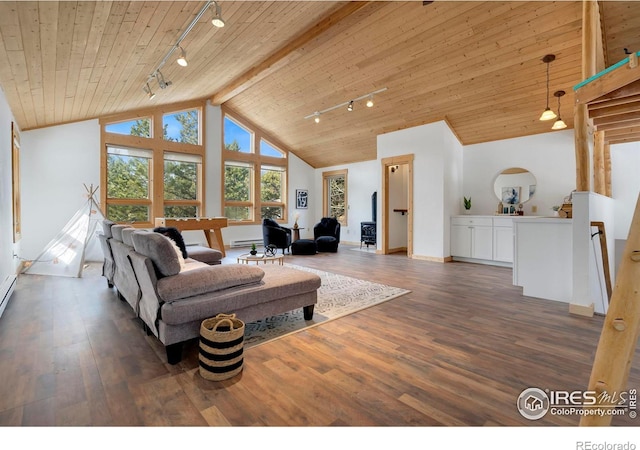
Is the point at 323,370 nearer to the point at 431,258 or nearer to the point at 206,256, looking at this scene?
the point at 206,256

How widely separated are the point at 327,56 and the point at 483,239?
4530 millimetres

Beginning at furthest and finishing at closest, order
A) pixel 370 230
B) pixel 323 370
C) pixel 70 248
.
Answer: pixel 370 230 → pixel 70 248 → pixel 323 370

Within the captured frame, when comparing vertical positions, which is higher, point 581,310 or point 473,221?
point 473,221

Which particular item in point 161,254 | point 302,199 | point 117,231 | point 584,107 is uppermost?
point 584,107

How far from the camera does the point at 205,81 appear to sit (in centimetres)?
622

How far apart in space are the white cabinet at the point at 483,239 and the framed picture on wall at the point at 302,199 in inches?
203

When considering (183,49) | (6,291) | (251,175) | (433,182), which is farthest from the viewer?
(251,175)

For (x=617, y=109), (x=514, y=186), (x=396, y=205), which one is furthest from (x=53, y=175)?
(x=514, y=186)

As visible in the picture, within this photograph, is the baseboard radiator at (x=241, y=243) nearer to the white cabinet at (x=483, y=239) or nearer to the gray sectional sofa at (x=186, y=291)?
the white cabinet at (x=483, y=239)

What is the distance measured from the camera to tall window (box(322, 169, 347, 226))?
9555 millimetres

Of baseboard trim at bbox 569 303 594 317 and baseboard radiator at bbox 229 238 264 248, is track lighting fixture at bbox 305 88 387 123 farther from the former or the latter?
baseboard trim at bbox 569 303 594 317

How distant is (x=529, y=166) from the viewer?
5.77 metres

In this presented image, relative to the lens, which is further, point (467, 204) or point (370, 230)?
point (370, 230)

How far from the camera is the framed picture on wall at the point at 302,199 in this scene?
391 inches
